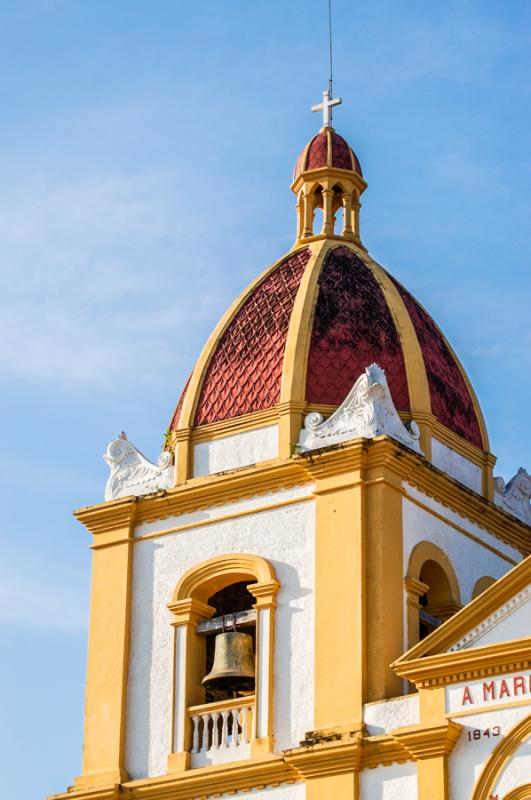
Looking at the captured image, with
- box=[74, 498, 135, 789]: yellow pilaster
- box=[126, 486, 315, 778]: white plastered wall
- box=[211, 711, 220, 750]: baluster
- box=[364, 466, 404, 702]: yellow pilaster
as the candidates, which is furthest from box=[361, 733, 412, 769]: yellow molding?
box=[74, 498, 135, 789]: yellow pilaster

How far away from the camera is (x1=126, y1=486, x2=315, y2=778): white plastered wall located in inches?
787

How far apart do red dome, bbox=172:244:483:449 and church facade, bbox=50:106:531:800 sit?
0.08ft

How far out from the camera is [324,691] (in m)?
19.6

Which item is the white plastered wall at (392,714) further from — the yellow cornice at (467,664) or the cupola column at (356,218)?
the cupola column at (356,218)

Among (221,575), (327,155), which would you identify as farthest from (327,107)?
(221,575)

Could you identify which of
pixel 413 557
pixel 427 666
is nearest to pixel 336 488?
pixel 413 557

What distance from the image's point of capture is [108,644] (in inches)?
843

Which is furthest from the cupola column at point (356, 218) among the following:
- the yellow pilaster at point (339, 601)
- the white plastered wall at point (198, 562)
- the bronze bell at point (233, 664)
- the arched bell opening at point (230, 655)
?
the bronze bell at point (233, 664)

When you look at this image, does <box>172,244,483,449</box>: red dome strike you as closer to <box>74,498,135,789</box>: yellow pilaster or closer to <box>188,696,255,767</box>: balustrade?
<box>74,498,135,789</box>: yellow pilaster

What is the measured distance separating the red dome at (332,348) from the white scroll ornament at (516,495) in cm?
60

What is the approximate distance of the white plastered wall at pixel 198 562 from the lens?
65.6 ft

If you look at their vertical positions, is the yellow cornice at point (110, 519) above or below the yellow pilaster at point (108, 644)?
above

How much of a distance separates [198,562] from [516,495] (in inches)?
157

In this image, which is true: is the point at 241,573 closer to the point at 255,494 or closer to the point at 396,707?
the point at 255,494
